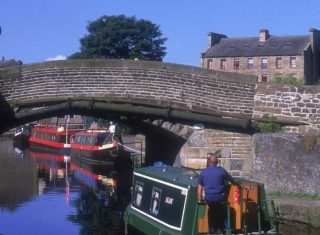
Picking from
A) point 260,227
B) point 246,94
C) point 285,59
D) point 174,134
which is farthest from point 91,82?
point 285,59

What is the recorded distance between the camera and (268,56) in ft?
217

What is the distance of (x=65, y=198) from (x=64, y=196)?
557mm

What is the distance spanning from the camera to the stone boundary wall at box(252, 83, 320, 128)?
1835 cm

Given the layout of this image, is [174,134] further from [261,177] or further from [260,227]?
[260,227]

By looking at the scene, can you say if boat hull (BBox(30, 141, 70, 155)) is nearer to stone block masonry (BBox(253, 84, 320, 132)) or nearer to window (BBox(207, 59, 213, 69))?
window (BBox(207, 59, 213, 69))

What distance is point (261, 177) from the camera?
51.2 feet

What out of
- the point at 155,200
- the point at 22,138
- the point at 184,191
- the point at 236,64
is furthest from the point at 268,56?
the point at 184,191

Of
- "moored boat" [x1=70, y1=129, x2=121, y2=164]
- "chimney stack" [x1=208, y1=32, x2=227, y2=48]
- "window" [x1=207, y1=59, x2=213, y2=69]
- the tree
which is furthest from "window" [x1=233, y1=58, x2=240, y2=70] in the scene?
"moored boat" [x1=70, y1=129, x2=121, y2=164]

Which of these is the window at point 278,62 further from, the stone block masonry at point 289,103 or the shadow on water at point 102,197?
the stone block masonry at point 289,103

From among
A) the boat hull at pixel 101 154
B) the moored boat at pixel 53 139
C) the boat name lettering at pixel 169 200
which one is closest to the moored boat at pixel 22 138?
the moored boat at pixel 53 139

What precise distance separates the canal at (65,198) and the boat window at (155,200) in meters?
2.56

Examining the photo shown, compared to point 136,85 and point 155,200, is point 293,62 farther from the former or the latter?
point 155,200

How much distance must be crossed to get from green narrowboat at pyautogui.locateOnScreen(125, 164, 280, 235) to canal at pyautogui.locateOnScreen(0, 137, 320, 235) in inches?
96.7

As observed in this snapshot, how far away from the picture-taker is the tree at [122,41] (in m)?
62.5
